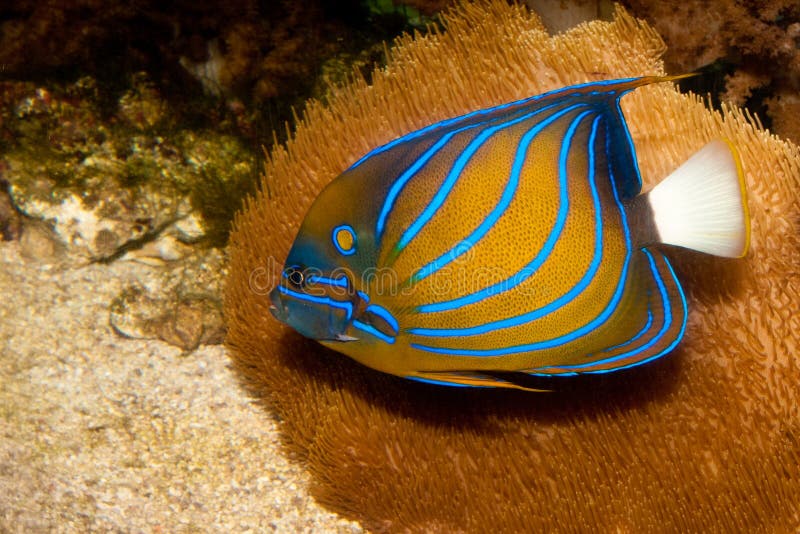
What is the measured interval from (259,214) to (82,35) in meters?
1.85

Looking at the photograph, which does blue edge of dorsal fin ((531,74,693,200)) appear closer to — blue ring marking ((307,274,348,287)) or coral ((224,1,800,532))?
coral ((224,1,800,532))

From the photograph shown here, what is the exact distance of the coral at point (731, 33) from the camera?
3.05m

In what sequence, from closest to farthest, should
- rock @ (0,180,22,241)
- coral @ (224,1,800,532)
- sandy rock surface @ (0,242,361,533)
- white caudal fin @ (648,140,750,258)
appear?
1. white caudal fin @ (648,140,750,258)
2. coral @ (224,1,800,532)
3. sandy rock surface @ (0,242,361,533)
4. rock @ (0,180,22,241)

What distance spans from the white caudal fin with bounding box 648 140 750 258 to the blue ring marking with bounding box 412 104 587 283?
0.37 metres

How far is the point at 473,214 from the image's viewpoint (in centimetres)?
181

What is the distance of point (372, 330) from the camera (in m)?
1.90

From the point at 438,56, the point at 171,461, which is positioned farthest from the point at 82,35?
the point at 171,461

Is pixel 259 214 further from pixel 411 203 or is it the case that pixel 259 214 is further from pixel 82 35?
pixel 82 35

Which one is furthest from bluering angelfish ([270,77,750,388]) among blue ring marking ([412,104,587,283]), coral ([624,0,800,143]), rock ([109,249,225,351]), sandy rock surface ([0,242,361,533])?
rock ([109,249,225,351])

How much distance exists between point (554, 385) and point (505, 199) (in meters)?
0.92

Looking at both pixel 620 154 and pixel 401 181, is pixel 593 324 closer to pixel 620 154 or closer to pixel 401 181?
pixel 620 154

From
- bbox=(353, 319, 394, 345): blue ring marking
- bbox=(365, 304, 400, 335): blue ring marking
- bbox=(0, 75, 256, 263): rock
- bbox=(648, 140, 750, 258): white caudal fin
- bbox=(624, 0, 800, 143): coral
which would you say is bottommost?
bbox=(0, 75, 256, 263): rock

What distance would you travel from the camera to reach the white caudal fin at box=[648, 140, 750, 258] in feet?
5.59

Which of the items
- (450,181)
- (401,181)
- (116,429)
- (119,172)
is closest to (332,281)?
(401,181)
